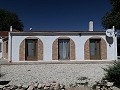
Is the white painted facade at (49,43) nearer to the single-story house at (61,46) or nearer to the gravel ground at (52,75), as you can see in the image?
the single-story house at (61,46)

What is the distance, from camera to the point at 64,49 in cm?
2194

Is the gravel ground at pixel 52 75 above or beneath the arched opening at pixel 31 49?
beneath

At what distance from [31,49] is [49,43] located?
79.4 inches

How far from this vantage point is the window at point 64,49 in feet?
71.7

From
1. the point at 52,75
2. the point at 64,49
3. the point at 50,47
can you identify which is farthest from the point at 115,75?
the point at 64,49

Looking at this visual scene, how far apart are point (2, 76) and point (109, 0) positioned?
84.7 ft

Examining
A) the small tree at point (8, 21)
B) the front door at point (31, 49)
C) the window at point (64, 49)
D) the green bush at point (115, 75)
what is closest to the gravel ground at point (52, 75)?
the green bush at point (115, 75)

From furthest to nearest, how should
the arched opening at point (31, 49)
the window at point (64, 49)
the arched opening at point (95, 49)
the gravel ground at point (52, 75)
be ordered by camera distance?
1. the window at point (64, 49)
2. the arched opening at point (95, 49)
3. the arched opening at point (31, 49)
4. the gravel ground at point (52, 75)

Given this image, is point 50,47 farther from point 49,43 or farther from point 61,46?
point 61,46

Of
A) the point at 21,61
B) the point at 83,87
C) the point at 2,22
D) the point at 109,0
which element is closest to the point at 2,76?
the point at 83,87

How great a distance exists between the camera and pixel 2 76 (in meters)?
12.9

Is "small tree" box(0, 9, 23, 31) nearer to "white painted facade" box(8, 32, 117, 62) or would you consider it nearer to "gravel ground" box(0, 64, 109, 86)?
"white painted facade" box(8, 32, 117, 62)

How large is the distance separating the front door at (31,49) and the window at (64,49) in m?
2.49

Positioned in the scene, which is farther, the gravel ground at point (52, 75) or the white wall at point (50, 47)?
the white wall at point (50, 47)
